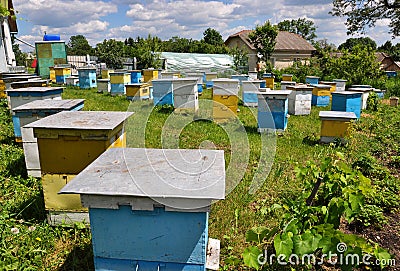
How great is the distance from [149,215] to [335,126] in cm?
420

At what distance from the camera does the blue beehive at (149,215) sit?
1.46 m

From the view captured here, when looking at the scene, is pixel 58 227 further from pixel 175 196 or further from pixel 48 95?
pixel 48 95

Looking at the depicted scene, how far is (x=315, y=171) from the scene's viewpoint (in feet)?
7.68

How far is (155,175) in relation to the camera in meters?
1.66

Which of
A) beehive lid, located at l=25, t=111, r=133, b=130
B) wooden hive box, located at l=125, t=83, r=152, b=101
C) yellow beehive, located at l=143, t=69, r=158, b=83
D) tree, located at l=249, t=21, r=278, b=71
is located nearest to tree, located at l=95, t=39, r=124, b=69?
tree, located at l=249, t=21, r=278, b=71

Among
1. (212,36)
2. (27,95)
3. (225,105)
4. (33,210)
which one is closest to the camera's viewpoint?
(33,210)

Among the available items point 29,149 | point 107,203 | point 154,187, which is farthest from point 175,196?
point 29,149

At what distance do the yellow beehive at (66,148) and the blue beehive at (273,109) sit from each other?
3328 mm

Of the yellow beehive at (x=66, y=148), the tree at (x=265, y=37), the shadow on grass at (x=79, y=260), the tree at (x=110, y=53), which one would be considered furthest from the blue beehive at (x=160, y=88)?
the tree at (x=265, y=37)

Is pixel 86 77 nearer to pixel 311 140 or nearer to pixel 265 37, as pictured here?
pixel 311 140

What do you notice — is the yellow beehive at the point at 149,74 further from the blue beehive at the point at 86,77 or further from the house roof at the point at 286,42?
the house roof at the point at 286,42

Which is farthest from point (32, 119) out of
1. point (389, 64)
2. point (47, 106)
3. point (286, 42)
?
point (389, 64)

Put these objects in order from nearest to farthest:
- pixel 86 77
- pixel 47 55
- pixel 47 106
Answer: pixel 47 106, pixel 86 77, pixel 47 55

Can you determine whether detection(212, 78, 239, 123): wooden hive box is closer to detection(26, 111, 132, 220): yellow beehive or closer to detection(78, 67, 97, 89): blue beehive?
detection(26, 111, 132, 220): yellow beehive
